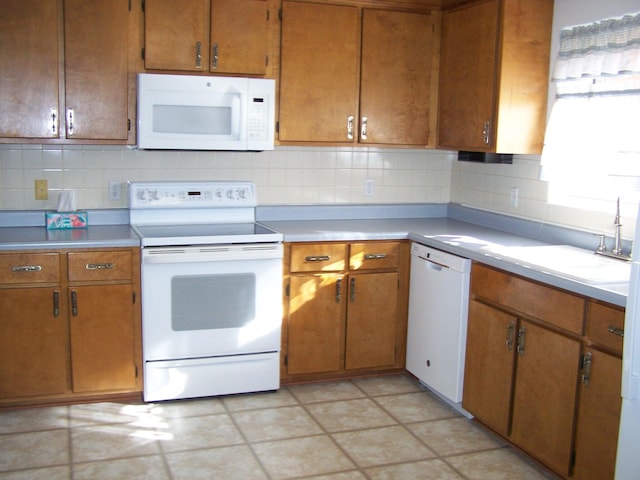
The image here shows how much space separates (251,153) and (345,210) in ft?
2.28

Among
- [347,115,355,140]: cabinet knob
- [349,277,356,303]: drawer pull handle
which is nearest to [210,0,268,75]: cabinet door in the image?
[347,115,355,140]: cabinet knob

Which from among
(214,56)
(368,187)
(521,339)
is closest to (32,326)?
(214,56)

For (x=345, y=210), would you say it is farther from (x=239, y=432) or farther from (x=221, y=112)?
(x=239, y=432)

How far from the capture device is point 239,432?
3.42m

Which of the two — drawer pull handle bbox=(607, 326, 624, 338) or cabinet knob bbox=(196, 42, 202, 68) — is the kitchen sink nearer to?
drawer pull handle bbox=(607, 326, 624, 338)

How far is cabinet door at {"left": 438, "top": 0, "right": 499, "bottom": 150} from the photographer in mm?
3824

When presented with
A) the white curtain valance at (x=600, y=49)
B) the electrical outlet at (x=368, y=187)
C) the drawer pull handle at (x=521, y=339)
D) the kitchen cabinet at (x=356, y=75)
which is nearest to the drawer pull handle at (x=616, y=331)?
the drawer pull handle at (x=521, y=339)

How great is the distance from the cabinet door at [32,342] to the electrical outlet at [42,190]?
0.69 m

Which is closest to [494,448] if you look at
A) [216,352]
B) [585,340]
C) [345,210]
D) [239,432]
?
[585,340]

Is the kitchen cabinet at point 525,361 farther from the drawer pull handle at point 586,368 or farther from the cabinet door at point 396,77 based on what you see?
the cabinet door at point 396,77

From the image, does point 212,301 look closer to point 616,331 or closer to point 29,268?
point 29,268

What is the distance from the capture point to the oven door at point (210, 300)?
3.62 meters

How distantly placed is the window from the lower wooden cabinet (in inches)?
28.2

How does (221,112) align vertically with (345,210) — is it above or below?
above
